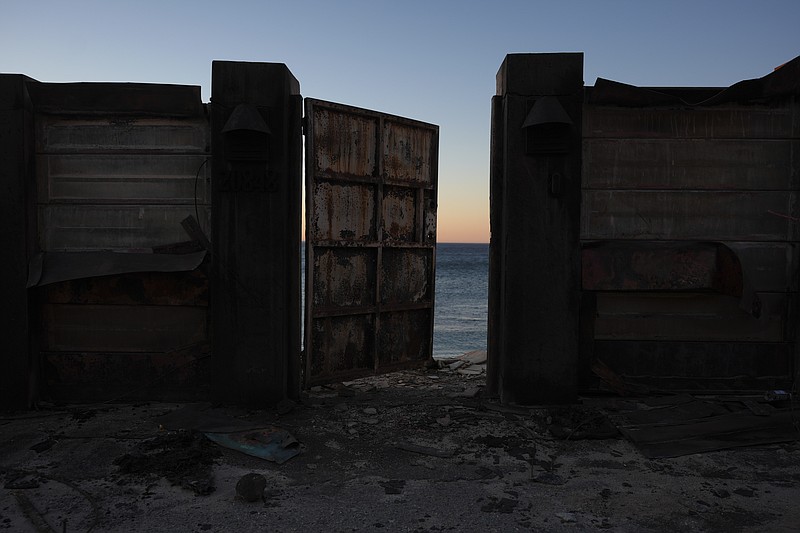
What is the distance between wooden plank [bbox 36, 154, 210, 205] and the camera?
5.66 m

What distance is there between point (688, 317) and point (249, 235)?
4456 millimetres

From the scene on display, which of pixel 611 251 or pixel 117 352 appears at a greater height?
pixel 611 251

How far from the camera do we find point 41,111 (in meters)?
5.57

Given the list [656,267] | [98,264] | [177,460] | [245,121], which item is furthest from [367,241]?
[177,460]

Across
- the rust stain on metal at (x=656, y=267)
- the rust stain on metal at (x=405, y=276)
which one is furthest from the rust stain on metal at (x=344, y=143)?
the rust stain on metal at (x=656, y=267)

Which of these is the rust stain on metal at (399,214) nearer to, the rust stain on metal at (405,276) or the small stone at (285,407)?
the rust stain on metal at (405,276)

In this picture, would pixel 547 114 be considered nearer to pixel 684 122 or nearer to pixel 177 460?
pixel 684 122

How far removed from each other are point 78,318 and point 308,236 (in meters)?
2.43

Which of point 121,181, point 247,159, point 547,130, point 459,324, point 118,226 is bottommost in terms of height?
point 459,324

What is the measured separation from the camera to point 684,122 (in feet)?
18.8

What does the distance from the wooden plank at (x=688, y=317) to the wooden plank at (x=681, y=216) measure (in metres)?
0.62

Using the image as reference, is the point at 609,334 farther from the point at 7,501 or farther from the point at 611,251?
the point at 7,501

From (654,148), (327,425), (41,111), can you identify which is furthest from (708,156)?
(41,111)

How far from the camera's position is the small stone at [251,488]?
144 inches
